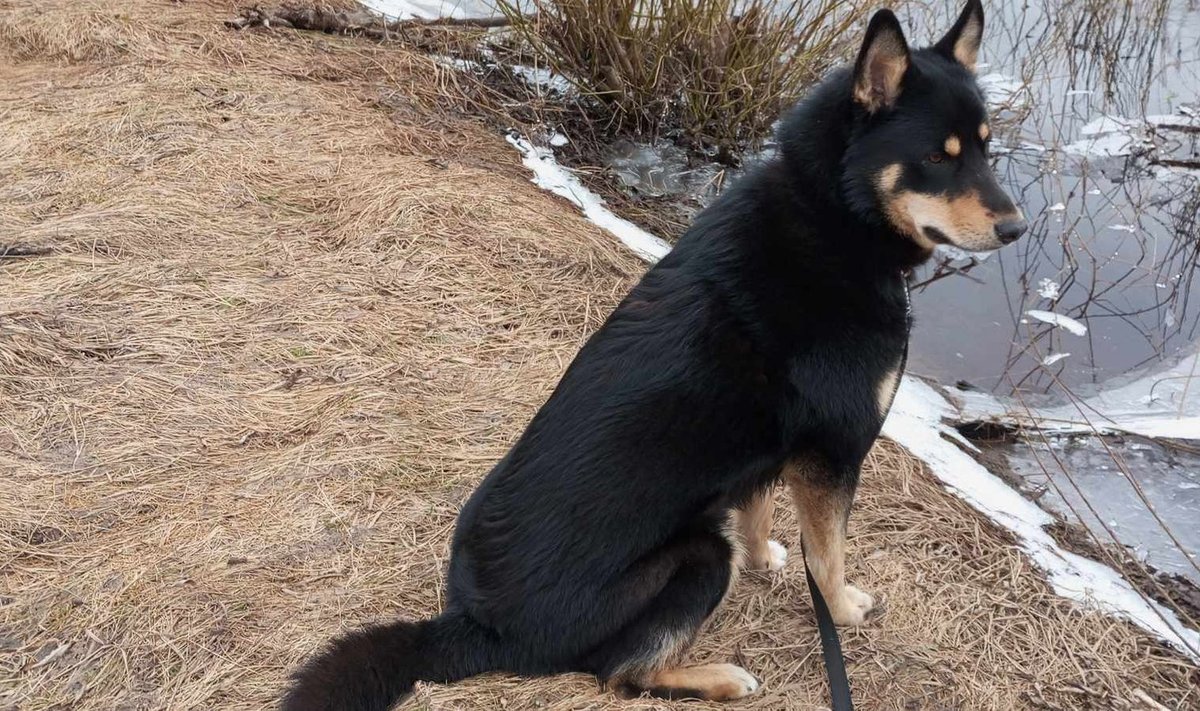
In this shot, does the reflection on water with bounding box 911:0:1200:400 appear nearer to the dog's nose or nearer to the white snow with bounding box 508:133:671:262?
the dog's nose

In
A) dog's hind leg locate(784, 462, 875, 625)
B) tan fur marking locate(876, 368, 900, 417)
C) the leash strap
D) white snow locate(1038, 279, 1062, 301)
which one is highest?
tan fur marking locate(876, 368, 900, 417)

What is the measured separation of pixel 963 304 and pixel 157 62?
210 inches

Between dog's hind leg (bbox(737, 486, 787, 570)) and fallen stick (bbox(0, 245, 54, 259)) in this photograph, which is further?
fallen stick (bbox(0, 245, 54, 259))

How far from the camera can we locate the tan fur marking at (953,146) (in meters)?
2.78

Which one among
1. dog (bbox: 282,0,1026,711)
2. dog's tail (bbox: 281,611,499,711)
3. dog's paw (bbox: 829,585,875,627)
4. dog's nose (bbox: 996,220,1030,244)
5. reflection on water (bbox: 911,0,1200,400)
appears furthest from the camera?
reflection on water (bbox: 911,0,1200,400)

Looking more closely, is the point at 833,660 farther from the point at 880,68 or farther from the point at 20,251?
the point at 20,251

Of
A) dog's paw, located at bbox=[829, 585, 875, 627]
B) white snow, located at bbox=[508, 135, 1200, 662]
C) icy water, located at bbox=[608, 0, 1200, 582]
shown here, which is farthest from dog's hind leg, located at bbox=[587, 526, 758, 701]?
icy water, located at bbox=[608, 0, 1200, 582]

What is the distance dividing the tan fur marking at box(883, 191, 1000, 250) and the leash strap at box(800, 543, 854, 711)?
1140mm

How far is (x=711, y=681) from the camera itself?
9.19 ft

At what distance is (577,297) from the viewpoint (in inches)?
189

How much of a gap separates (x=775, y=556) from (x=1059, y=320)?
3.20m

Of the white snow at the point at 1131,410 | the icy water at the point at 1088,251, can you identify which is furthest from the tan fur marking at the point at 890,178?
the white snow at the point at 1131,410

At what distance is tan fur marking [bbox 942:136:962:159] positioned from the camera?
2.78 m

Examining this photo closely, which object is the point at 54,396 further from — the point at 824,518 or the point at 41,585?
the point at 824,518
